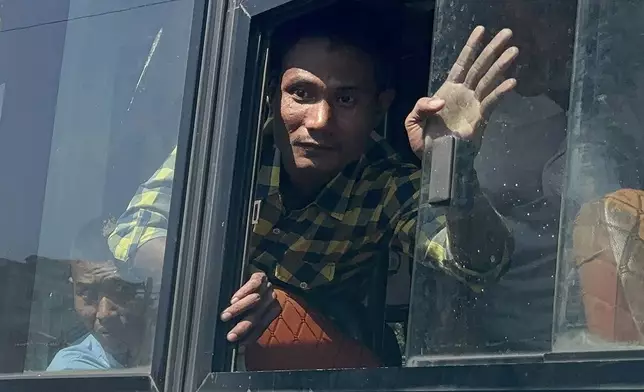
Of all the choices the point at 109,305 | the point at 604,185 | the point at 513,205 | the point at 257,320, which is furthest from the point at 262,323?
the point at 604,185

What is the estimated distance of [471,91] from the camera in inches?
69.6

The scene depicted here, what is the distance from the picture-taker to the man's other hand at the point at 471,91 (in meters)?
1.74

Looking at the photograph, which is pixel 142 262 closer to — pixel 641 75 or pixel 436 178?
pixel 436 178

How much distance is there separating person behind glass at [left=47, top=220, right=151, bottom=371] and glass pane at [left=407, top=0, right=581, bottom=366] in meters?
0.59

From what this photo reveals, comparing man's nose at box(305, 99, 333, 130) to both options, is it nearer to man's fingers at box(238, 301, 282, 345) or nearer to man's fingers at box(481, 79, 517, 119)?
man's fingers at box(238, 301, 282, 345)

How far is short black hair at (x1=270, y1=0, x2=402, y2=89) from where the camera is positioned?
2.27 m

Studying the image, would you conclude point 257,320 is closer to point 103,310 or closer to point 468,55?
point 103,310

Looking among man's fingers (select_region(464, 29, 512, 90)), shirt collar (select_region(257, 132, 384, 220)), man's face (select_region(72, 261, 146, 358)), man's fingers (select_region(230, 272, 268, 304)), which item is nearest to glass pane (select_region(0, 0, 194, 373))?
man's face (select_region(72, 261, 146, 358))

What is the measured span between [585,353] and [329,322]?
0.85 m

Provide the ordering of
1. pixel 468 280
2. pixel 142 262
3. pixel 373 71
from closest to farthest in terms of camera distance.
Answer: pixel 468 280 → pixel 142 262 → pixel 373 71

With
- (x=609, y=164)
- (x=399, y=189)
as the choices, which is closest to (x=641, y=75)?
(x=609, y=164)

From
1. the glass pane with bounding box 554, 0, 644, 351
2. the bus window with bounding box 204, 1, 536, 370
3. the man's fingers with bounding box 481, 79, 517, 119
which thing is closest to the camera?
the glass pane with bounding box 554, 0, 644, 351

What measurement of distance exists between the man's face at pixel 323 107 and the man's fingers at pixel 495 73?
0.64 m

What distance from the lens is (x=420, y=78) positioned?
8.23 feet
